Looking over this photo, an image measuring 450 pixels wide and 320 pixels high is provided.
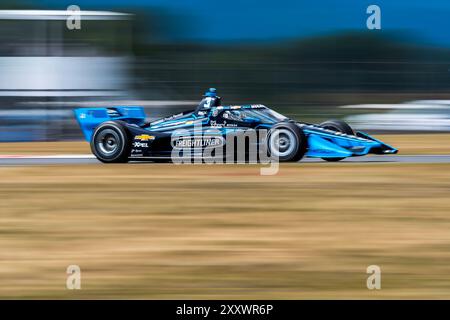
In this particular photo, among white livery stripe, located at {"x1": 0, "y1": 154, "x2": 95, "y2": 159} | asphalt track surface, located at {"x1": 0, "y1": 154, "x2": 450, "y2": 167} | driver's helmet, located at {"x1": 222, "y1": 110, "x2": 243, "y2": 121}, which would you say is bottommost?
asphalt track surface, located at {"x1": 0, "y1": 154, "x2": 450, "y2": 167}

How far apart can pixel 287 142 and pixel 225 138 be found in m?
0.96

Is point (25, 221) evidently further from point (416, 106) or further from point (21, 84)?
point (416, 106)

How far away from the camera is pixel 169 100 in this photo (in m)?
25.8

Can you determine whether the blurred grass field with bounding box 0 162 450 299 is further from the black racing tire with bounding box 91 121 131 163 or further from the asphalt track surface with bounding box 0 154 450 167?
the asphalt track surface with bounding box 0 154 450 167

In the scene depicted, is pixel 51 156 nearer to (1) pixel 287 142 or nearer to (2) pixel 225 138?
(2) pixel 225 138

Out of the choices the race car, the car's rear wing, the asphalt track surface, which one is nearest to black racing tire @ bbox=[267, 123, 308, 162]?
the race car

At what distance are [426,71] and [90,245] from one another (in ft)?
70.0

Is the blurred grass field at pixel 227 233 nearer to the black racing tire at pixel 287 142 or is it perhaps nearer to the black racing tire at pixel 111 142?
the black racing tire at pixel 287 142

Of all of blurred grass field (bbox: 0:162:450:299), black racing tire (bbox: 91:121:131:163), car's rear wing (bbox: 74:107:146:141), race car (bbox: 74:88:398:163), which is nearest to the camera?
blurred grass field (bbox: 0:162:450:299)

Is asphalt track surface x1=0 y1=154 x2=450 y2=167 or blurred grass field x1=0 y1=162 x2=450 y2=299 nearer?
blurred grass field x1=0 y1=162 x2=450 y2=299

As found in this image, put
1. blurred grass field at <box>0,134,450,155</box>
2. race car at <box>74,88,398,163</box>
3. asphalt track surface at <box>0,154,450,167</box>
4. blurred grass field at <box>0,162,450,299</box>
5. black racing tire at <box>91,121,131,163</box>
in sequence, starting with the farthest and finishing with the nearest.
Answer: blurred grass field at <box>0,134,450,155</box>
asphalt track surface at <box>0,154,450,167</box>
black racing tire at <box>91,121,131,163</box>
race car at <box>74,88,398,163</box>
blurred grass field at <box>0,162,450,299</box>

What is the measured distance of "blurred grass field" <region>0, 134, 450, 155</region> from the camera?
1788 centimetres

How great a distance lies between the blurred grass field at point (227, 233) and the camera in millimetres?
6070

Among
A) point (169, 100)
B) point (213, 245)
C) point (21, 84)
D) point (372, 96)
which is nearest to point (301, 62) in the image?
point (372, 96)
